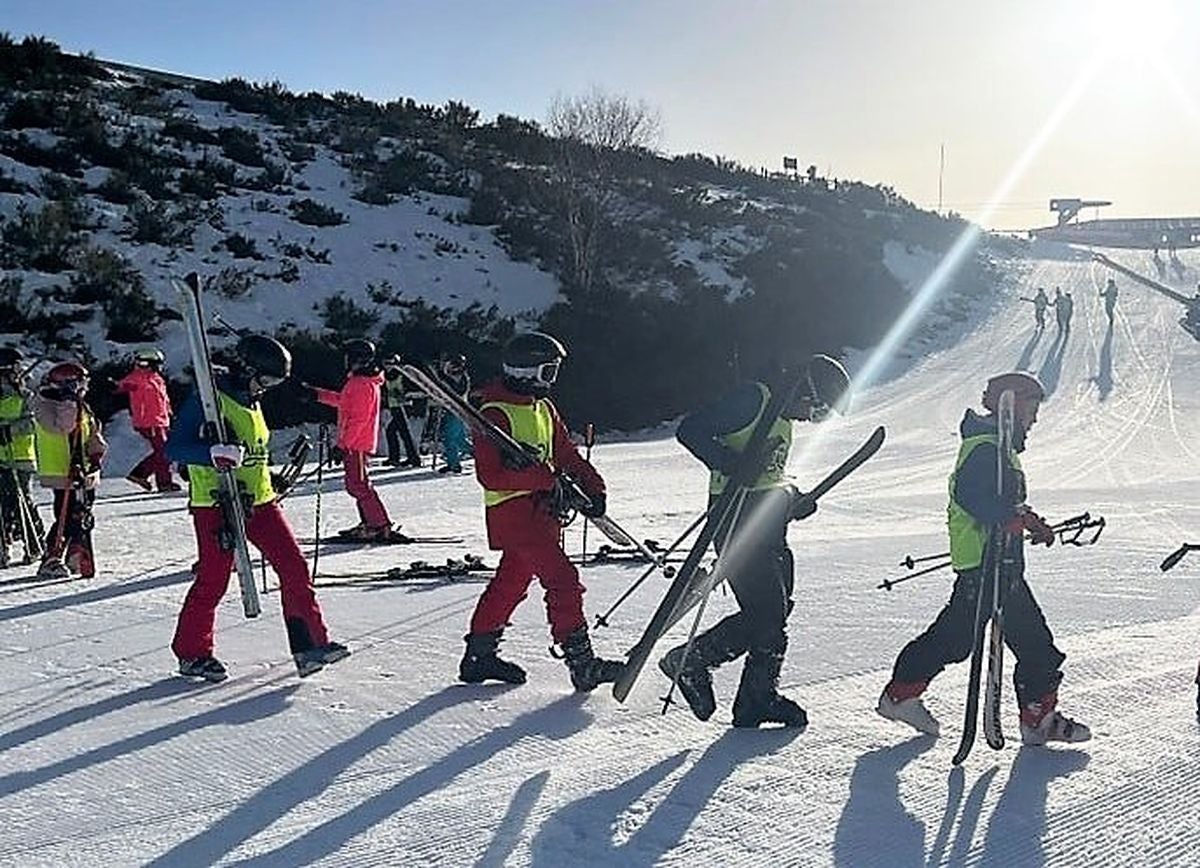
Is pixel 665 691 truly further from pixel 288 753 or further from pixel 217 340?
pixel 217 340

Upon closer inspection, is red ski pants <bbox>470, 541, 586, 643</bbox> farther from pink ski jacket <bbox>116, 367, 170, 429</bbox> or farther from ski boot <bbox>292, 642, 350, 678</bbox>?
pink ski jacket <bbox>116, 367, 170, 429</bbox>

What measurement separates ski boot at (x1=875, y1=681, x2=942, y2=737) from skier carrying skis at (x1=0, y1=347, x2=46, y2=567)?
6.99m

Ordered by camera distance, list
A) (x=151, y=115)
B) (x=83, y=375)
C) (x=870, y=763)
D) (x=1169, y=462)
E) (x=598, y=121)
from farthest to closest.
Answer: (x=598, y=121), (x=151, y=115), (x=1169, y=462), (x=83, y=375), (x=870, y=763)

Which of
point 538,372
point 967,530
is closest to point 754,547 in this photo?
point 967,530

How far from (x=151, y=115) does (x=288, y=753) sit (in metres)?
31.6

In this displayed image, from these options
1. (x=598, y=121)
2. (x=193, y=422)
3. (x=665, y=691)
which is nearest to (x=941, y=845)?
(x=665, y=691)

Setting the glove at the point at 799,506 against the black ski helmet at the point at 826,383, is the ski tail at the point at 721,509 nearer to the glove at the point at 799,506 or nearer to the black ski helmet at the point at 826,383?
the black ski helmet at the point at 826,383

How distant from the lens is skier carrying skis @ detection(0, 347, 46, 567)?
952cm

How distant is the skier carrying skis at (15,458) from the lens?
9.52 meters

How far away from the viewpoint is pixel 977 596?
517 centimetres

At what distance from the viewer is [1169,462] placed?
66.7 feet

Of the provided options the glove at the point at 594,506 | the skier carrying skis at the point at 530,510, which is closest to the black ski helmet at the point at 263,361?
the skier carrying skis at the point at 530,510

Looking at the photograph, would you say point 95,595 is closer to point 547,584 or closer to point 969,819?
point 547,584

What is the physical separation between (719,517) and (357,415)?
708 cm
